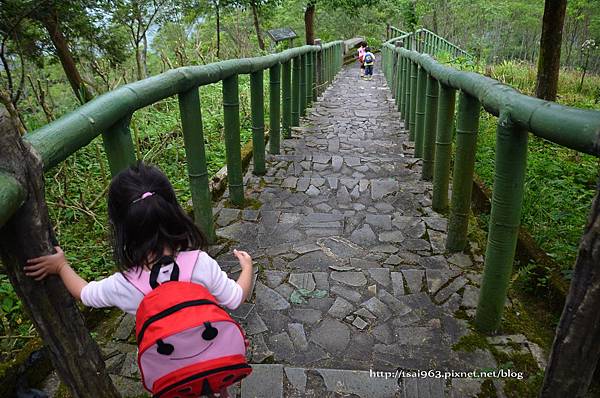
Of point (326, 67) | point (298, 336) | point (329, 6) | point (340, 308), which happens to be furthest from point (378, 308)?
point (329, 6)

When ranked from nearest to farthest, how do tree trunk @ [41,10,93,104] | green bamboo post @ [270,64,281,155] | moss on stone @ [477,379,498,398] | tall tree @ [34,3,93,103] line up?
moss on stone @ [477,379,498,398]
green bamboo post @ [270,64,281,155]
tall tree @ [34,3,93,103]
tree trunk @ [41,10,93,104]

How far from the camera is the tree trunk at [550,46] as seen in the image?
5.27 meters

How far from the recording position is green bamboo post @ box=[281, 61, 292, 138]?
538 centimetres

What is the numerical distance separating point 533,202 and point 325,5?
33.6 ft

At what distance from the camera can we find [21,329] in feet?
7.66

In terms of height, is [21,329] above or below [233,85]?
below

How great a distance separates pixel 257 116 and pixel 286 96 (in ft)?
5.41

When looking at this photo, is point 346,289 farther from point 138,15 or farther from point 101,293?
point 138,15

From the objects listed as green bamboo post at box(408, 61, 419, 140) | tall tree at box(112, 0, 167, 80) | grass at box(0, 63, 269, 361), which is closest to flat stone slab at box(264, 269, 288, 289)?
grass at box(0, 63, 269, 361)

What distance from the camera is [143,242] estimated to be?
1.37m

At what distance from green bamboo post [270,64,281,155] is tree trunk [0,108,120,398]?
3.52 metres

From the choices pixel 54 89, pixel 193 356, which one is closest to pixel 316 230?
pixel 193 356

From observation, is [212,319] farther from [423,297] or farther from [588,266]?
[423,297]

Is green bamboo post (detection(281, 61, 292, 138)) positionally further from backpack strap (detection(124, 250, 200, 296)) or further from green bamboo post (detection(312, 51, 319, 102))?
backpack strap (detection(124, 250, 200, 296))
